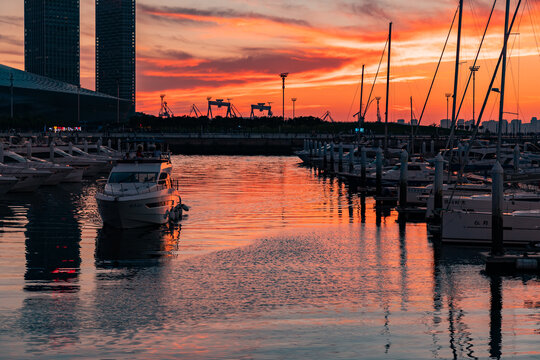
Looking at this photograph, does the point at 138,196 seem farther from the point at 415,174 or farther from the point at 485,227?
the point at 415,174

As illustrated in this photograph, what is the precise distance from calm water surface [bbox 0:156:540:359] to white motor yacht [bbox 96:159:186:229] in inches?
31.9

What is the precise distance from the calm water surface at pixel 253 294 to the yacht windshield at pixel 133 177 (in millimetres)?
2492

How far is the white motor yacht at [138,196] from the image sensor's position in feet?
115

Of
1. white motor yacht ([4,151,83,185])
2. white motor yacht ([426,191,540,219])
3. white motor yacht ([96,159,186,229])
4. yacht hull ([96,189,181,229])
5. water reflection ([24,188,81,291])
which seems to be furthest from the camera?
white motor yacht ([4,151,83,185])

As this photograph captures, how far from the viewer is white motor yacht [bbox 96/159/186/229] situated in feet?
115

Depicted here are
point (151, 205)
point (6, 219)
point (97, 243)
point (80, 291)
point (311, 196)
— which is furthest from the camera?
point (311, 196)

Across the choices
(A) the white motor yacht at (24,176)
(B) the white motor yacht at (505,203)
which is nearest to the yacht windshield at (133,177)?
(B) the white motor yacht at (505,203)

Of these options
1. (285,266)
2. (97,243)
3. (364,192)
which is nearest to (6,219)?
(97,243)

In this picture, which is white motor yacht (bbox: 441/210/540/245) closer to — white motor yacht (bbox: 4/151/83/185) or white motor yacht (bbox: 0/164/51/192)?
white motor yacht (bbox: 0/164/51/192)

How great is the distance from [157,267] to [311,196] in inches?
1213

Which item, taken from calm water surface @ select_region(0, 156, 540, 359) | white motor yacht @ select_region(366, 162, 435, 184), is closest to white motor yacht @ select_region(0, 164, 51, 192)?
calm water surface @ select_region(0, 156, 540, 359)

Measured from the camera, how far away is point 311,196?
56625 millimetres

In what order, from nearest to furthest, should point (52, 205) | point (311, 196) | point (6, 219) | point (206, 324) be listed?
point (206, 324) < point (6, 219) < point (52, 205) < point (311, 196)

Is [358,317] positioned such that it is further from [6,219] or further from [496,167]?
[6,219]
